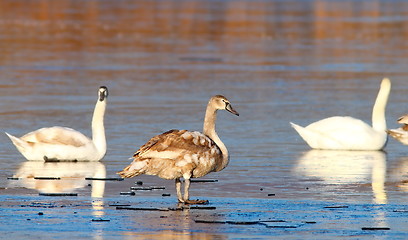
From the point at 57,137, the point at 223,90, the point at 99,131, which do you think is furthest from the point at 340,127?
the point at 223,90

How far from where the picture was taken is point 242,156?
1466cm

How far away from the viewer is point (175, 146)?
10883 mm

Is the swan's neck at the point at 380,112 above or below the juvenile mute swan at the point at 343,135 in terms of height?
above

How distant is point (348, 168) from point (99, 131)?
344 centimetres

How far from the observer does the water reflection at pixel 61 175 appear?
38.7 feet

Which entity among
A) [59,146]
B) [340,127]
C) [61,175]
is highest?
[340,127]

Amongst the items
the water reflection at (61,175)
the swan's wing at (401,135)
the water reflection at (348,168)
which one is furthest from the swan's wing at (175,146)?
the swan's wing at (401,135)

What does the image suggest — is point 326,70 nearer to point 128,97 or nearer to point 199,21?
point 128,97

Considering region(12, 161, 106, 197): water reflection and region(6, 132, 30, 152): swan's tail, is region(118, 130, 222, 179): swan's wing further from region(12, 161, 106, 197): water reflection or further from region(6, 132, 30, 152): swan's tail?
region(6, 132, 30, 152): swan's tail

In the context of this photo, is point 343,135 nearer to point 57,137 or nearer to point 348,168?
point 348,168

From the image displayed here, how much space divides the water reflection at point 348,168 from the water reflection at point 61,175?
104 inches

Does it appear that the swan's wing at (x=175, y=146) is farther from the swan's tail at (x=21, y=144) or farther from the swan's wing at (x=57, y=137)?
the swan's tail at (x=21, y=144)

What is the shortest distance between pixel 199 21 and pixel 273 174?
3998 cm

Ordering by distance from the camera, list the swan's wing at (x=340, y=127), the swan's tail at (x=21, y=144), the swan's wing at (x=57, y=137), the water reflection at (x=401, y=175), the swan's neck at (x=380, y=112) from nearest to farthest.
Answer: the water reflection at (x=401, y=175), the swan's tail at (x=21, y=144), the swan's wing at (x=57, y=137), the swan's wing at (x=340, y=127), the swan's neck at (x=380, y=112)
